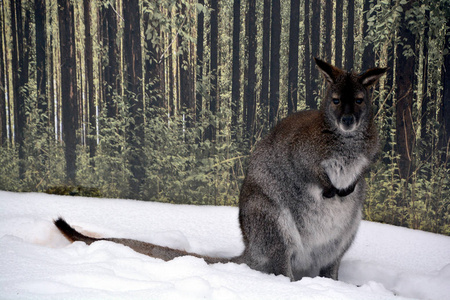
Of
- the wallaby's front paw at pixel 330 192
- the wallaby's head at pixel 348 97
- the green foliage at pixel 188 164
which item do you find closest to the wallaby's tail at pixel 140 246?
the wallaby's front paw at pixel 330 192

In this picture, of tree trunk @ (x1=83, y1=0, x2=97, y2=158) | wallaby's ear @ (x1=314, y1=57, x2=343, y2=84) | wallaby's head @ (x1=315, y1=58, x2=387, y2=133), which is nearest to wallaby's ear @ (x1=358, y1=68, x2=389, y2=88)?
wallaby's head @ (x1=315, y1=58, x2=387, y2=133)

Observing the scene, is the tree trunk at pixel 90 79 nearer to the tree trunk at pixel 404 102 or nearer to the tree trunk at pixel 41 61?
the tree trunk at pixel 41 61

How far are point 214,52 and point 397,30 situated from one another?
6.95 feet

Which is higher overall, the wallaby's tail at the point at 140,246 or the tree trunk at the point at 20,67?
the tree trunk at the point at 20,67

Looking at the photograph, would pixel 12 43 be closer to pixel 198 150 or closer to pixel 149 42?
pixel 149 42

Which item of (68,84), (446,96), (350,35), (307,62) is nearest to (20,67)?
(68,84)

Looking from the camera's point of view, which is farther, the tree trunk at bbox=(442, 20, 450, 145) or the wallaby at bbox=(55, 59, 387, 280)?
the tree trunk at bbox=(442, 20, 450, 145)

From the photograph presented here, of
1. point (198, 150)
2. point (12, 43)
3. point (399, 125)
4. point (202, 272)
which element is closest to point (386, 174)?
point (399, 125)

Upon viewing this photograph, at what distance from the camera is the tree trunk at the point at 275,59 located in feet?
17.0

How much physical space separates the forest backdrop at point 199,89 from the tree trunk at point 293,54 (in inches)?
0.5

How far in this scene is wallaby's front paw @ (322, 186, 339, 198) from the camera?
296 centimetres

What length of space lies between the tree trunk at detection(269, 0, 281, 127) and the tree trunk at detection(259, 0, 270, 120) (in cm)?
5

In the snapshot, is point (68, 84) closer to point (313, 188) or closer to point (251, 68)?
point (251, 68)

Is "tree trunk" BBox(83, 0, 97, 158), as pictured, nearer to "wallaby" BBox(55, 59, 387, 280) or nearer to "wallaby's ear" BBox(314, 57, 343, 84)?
"wallaby" BBox(55, 59, 387, 280)
